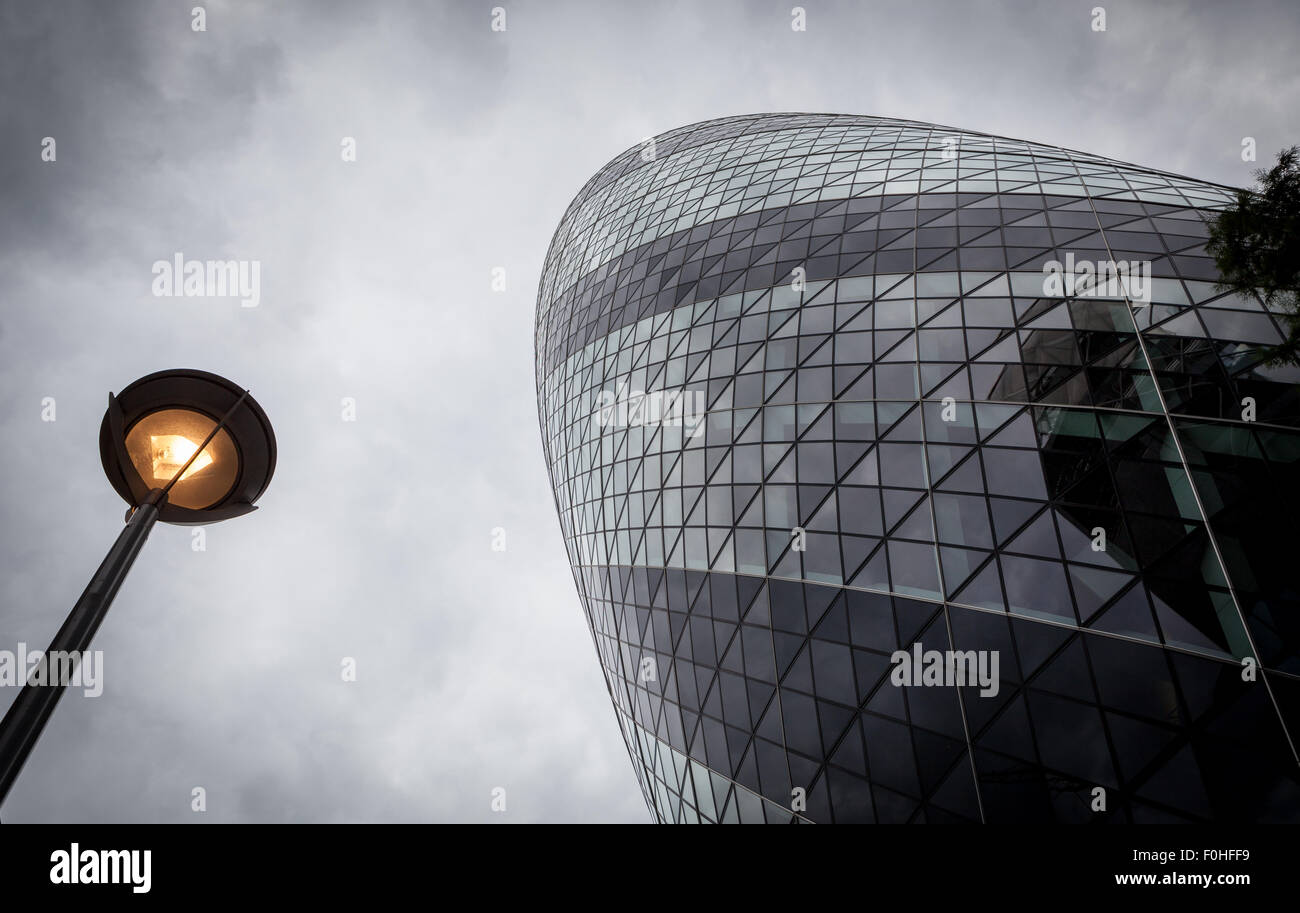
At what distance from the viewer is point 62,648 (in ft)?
11.9

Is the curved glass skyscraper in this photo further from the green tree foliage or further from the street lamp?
the street lamp

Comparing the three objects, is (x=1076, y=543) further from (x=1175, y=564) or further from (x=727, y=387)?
(x=727, y=387)

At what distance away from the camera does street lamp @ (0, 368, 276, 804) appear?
473cm

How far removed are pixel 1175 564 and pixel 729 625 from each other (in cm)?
1247

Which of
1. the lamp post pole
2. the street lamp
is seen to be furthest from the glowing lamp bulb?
the lamp post pole

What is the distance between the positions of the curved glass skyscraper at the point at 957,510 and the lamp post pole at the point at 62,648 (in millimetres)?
15674

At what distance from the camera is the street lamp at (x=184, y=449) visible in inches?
186

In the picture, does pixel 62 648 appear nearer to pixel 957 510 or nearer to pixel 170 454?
pixel 170 454

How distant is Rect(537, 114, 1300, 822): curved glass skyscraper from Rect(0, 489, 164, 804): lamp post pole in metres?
15.7

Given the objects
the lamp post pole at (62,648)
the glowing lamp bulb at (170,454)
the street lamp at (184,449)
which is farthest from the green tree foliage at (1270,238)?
the lamp post pole at (62,648)

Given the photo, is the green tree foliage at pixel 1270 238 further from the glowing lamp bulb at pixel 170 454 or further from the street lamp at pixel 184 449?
the glowing lamp bulb at pixel 170 454

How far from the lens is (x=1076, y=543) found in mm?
13219

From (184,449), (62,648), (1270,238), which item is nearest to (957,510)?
(1270,238)
